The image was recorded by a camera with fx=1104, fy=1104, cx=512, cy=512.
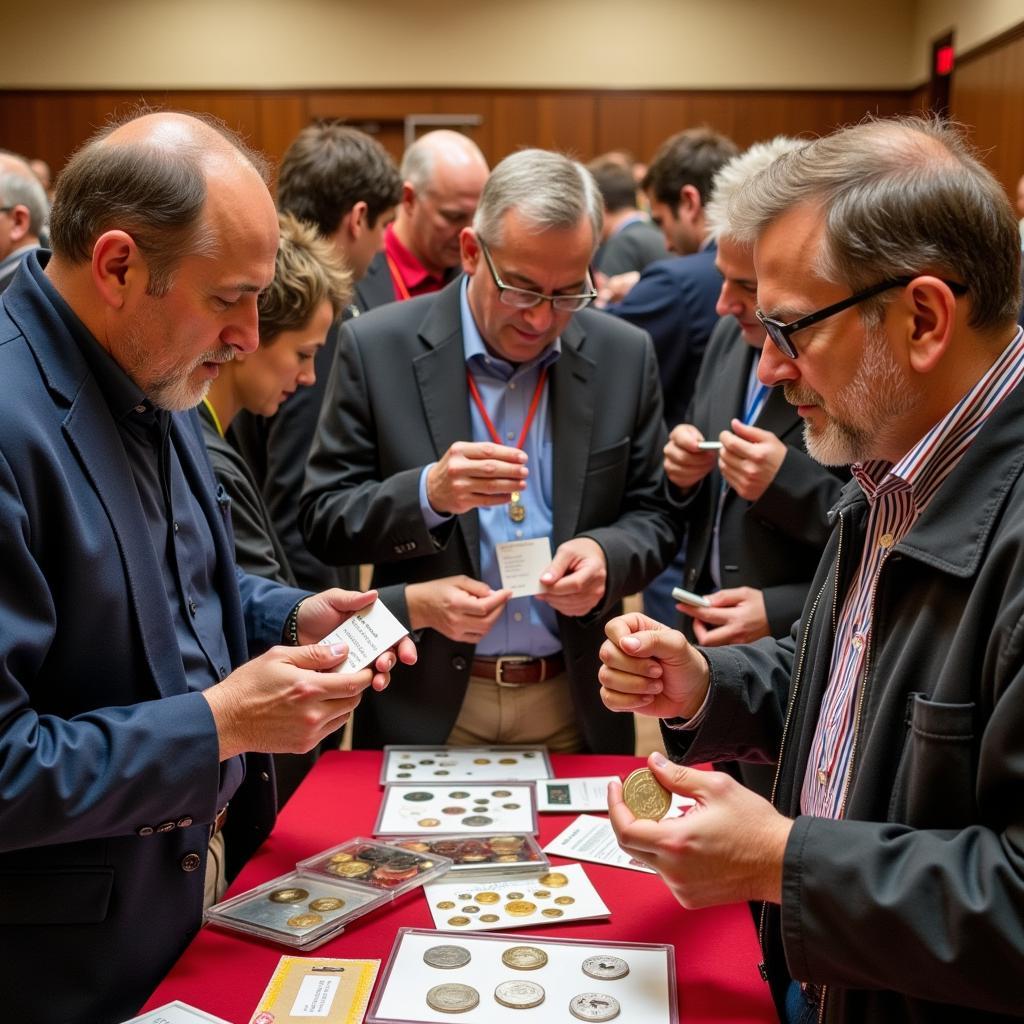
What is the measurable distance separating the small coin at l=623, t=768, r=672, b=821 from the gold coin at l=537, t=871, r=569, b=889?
0.36 meters

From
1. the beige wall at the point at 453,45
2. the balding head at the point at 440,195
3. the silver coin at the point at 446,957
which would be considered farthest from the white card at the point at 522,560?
the beige wall at the point at 453,45

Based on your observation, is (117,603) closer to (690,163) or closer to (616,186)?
(690,163)

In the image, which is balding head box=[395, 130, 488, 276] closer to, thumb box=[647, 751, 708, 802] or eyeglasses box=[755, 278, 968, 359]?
eyeglasses box=[755, 278, 968, 359]

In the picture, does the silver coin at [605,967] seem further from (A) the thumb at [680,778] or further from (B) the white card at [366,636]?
(B) the white card at [366,636]

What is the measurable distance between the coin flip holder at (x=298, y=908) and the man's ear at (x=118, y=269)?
959mm

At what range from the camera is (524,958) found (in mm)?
1599

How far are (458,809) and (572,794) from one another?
0.23 m

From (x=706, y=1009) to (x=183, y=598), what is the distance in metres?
1.02

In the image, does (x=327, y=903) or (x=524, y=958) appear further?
(x=327, y=903)

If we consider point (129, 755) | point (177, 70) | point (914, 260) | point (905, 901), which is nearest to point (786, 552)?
point (914, 260)

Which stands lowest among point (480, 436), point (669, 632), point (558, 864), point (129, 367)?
point (558, 864)

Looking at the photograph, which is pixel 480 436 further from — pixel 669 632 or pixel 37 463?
pixel 37 463

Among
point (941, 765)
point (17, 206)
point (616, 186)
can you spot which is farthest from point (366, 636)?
point (616, 186)

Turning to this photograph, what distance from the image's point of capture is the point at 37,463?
1515 millimetres
